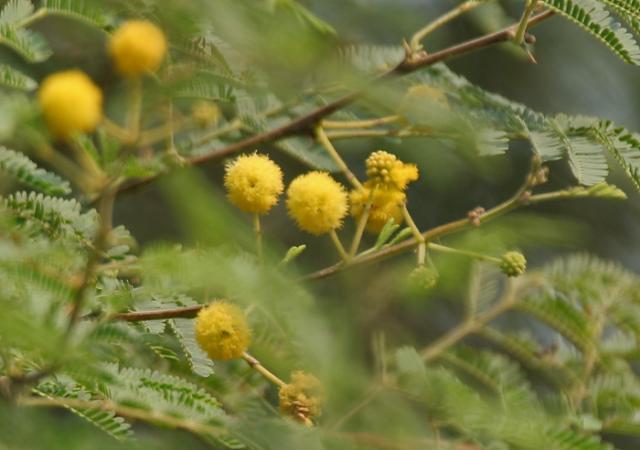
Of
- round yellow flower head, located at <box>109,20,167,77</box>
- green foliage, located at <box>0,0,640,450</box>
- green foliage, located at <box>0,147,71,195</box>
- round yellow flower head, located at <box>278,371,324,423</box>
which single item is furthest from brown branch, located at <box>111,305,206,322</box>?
round yellow flower head, located at <box>109,20,167,77</box>

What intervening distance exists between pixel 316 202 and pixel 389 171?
0.37 ft

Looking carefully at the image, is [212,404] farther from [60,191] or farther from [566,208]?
[566,208]

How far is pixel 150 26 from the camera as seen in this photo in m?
0.63

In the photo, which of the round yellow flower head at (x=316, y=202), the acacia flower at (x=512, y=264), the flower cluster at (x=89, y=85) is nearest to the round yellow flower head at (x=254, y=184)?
the round yellow flower head at (x=316, y=202)

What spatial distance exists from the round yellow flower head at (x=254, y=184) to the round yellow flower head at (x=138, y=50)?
1.59 feet

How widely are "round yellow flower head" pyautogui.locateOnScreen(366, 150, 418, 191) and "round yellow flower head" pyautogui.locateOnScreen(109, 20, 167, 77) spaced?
0.58m

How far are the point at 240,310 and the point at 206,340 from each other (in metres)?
0.13

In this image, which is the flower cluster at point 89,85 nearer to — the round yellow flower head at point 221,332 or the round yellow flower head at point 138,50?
the round yellow flower head at point 138,50

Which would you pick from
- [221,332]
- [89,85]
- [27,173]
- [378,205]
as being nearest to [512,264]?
[378,205]

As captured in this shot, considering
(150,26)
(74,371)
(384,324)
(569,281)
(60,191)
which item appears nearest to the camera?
(150,26)

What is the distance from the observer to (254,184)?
1.10 metres

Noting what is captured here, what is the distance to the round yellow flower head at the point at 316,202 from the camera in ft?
3.62

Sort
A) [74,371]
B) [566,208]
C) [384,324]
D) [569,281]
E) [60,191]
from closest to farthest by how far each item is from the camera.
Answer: [74,371], [60,191], [384,324], [569,281], [566,208]

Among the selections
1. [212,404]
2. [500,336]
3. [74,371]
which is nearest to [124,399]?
[212,404]
